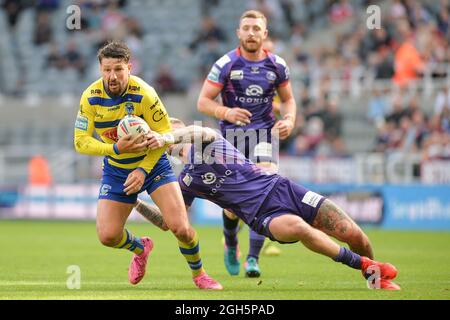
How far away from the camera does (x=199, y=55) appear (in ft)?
87.6

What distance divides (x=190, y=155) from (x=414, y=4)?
51.8 feet

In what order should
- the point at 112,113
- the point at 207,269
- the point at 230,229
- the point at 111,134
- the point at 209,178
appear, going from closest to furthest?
the point at 112,113, the point at 111,134, the point at 209,178, the point at 230,229, the point at 207,269

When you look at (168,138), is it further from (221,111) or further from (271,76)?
(271,76)

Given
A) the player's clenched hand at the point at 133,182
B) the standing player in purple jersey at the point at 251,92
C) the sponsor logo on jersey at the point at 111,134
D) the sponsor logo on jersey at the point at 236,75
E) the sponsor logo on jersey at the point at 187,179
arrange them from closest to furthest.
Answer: the player's clenched hand at the point at 133,182, the sponsor logo on jersey at the point at 111,134, the sponsor logo on jersey at the point at 187,179, the standing player in purple jersey at the point at 251,92, the sponsor logo on jersey at the point at 236,75

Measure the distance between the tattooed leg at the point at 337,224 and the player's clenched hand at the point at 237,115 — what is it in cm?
206

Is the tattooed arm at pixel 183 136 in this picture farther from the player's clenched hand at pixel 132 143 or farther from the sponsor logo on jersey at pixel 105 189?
the sponsor logo on jersey at pixel 105 189

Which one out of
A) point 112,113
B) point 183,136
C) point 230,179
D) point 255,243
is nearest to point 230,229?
point 255,243

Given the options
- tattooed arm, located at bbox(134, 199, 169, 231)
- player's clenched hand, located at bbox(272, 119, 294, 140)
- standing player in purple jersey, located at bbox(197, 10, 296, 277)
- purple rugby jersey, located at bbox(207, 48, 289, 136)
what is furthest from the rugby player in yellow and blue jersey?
purple rugby jersey, located at bbox(207, 48, 289, 136)

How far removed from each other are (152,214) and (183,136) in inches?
47.3

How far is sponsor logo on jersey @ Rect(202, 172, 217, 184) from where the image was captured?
32.4 ft

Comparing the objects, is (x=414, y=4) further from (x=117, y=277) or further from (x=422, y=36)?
(x=117, y=277)

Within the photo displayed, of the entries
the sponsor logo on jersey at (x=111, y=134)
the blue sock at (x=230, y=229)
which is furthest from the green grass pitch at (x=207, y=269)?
the sponsor logo on jersey at (x=111, y=134)

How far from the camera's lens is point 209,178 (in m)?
9.91

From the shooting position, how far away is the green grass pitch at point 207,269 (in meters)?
9.15
